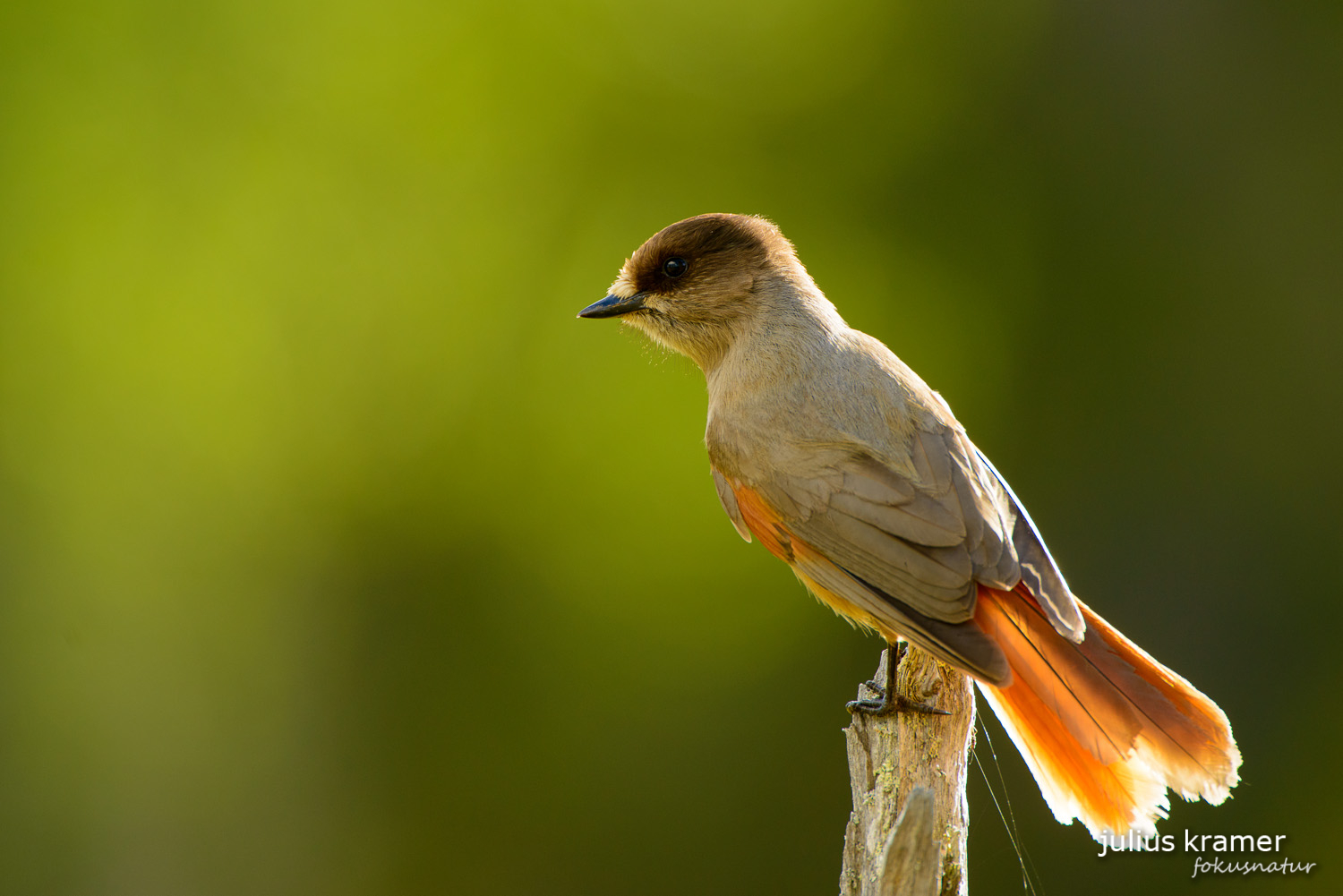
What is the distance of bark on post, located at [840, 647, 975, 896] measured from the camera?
2.64 meters

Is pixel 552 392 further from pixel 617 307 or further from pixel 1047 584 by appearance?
pixel 1047 584

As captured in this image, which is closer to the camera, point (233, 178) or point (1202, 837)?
point (1202, 837)

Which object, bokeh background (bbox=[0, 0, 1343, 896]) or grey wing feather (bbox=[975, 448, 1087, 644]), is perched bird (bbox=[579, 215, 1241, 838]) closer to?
grey wing feather (bbox=[975, 448, 1087, 644])

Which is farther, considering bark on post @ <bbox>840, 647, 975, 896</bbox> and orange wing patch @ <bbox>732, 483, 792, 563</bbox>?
orange wing patch @ <bbox>732, 483, 792, 563</bbox>

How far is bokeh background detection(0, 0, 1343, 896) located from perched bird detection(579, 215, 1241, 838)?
2.75 meters

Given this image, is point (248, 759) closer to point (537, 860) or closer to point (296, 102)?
point (537, 860)

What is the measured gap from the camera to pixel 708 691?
677 centimetres

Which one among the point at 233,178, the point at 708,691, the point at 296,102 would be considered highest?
the point at 296,102

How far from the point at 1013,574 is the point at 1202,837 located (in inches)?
81.7

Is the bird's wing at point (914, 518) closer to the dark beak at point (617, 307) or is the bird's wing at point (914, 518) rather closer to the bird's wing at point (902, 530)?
the bird's wing at point (902, 530)

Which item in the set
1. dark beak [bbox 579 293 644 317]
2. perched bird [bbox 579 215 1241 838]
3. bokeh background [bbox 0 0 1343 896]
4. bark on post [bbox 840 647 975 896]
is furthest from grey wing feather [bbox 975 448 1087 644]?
bokeh background [bbox 0 0 1343 896]

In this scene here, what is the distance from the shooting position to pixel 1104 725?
2.91 meters

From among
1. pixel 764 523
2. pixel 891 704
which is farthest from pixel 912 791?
pixel 764 523

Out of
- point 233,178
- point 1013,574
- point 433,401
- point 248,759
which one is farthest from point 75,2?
point 1013,574
